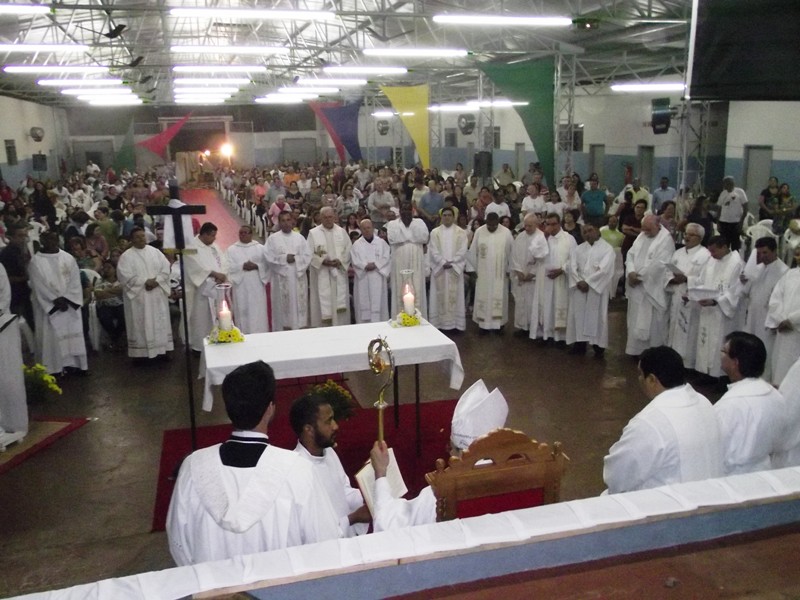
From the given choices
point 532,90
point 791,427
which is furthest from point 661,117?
point 791,427

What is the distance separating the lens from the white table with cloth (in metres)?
5.55

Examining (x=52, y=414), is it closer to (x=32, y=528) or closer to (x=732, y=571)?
(x=32, y=528)

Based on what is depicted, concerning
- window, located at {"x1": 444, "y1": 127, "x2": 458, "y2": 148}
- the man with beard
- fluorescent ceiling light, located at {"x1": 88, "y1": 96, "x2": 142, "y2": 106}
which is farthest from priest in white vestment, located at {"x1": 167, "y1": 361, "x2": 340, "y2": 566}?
window, located at {"x1": 444, "y1": 127, "x2": 458, "y2": 148}

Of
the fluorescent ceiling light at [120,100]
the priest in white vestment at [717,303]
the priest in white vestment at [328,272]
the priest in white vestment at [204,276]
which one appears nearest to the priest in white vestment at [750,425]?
the priest in white vestment at [717,303]

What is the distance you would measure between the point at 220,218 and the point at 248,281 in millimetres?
16311

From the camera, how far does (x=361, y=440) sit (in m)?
6.15

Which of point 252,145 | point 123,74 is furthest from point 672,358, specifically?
point 252,145

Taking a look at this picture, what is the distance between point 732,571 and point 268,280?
24.7ft

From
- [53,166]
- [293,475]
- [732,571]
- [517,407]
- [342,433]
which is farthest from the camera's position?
[53,166]

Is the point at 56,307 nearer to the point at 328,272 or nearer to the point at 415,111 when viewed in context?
the point at 328,272

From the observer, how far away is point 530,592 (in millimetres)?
2121

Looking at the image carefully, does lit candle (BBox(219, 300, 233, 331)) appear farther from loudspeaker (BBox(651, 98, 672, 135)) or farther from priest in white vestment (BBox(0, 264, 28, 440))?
loudspeaker (BBox(651, 98, 672, 135))

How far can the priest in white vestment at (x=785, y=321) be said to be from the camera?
253 inches

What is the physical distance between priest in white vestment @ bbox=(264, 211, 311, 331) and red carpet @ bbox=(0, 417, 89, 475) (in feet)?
10.2
